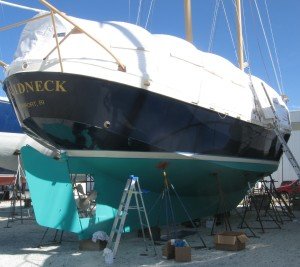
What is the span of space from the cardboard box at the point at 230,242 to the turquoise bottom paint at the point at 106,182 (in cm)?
174

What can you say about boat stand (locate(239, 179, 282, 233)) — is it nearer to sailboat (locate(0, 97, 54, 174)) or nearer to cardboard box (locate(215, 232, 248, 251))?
cardboard box (locate(215, 232, 248, 251))

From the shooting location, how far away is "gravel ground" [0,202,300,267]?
25.8ft

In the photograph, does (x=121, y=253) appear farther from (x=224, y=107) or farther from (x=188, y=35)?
(x=188, y=35)

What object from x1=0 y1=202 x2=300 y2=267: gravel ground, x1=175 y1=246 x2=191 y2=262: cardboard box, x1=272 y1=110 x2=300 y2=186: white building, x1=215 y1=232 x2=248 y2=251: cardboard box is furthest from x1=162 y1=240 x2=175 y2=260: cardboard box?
x1=272 y1=110 x2=300 y2=186: white building

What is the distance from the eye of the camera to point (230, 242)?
8.76 meters

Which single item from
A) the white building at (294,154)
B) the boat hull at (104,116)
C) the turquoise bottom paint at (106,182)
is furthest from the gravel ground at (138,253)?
the white building at (294,154)

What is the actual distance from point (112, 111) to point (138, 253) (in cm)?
280

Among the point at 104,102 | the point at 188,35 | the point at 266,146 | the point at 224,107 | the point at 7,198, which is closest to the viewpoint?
the point at 104,102

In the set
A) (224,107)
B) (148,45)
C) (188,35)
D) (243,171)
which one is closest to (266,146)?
(243,171)

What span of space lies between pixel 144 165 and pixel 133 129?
34.2 inches

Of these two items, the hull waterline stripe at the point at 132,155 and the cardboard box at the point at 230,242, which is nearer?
the cardboard box at the point at 230,242

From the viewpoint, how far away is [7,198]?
2583 centimetres

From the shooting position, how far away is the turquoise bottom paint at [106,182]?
8.94 meters

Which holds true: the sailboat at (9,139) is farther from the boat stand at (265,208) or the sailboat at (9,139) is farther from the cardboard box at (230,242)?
the cardboard box at (230,242)
